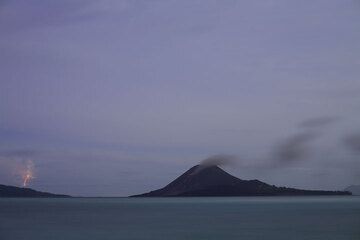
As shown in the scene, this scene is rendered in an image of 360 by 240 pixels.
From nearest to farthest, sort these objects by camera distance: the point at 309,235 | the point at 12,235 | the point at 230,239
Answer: the point at 230,239 → the point at 309,235 → the point at 12,235

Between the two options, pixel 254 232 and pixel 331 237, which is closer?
pixel 331 237

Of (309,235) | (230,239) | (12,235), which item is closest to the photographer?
(230,239)

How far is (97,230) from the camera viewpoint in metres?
59.2

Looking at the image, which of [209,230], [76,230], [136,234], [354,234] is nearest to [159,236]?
[136,234]

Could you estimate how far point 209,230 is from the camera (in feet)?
186

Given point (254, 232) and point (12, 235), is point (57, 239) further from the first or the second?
point (254, 232)

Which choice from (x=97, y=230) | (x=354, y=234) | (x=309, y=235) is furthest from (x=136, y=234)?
(x=354, y=234)

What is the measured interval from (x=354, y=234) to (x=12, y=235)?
1185 inches

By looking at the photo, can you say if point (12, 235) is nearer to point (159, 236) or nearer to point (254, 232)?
point (159, 236)

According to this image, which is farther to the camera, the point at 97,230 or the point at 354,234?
the point at 97,230

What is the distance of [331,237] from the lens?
49.9 m

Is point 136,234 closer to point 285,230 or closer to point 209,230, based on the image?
point 209,230

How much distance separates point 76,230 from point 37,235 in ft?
18.4

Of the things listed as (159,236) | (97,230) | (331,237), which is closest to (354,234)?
(331,237)
